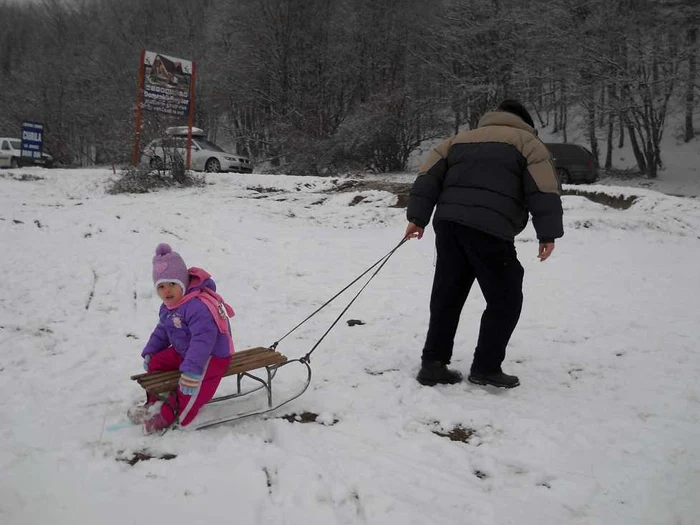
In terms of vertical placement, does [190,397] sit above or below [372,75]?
below

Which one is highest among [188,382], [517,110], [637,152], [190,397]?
[637,152]

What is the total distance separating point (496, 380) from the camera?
10.5 ft

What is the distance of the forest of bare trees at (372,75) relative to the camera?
18234mm

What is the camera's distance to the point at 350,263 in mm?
6918

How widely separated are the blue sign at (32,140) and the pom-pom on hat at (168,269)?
65.9 ft

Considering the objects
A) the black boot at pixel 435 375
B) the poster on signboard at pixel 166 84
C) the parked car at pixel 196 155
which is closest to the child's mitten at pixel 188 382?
the black boot at pixel 435 375

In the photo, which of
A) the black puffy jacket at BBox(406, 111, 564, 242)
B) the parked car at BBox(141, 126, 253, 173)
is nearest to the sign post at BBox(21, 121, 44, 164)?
the parked car at BBox(141, 126, 253, 173)

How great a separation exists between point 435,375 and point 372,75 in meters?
22.6

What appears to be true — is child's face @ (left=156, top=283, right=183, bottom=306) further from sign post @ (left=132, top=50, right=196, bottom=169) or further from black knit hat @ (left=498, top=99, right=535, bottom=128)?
sign post @ (left=132, top=50, right=196, bottom=169)

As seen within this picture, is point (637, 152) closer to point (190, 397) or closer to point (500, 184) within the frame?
point (500, 184)

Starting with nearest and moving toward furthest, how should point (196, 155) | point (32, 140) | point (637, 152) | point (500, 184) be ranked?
point (500, 184)
point (196, 155)
point (32, 140)
point (637, 152)

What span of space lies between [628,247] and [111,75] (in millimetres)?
33007

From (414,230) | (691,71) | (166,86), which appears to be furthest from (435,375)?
(691,71)

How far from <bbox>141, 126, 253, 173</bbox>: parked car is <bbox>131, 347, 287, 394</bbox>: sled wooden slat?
1065 centimetres
